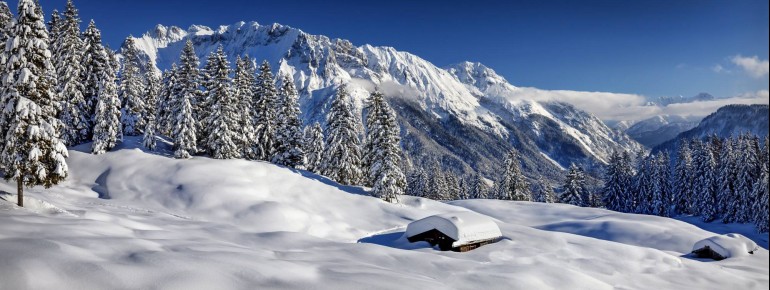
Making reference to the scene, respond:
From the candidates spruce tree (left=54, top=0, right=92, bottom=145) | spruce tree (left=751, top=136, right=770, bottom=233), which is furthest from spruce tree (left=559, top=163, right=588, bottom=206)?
spruce tree (left=54, top=0, right=92, bottom=145)

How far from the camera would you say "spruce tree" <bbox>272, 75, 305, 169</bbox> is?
53.2m

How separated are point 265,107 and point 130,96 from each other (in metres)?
16.5

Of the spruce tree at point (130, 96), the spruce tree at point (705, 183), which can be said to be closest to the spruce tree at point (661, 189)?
the spruce tree at point (705, 183)

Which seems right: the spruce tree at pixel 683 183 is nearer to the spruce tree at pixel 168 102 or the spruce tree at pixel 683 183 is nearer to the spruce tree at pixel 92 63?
the spruce tree at pixel 168 102

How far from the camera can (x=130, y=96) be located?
174 feet

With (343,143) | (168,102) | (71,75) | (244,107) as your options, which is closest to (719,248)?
(343,143)

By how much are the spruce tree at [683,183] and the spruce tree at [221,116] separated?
257 feet

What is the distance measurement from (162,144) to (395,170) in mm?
29556

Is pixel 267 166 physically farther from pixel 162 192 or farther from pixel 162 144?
pixel 162 144

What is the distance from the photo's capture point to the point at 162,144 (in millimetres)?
53250

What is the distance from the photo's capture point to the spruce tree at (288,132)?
175 ft

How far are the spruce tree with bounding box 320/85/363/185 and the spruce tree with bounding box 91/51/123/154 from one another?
1618 centimetres

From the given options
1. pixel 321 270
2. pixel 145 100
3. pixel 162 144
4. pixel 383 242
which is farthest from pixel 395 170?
pixel 145 100

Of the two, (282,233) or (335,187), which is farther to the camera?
(335,187)
